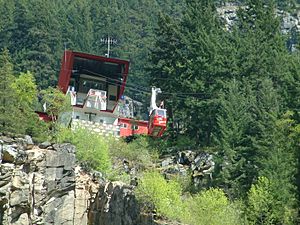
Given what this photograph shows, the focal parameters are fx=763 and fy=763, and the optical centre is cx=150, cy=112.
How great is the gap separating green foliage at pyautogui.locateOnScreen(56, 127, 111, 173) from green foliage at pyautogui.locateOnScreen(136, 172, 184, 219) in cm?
936

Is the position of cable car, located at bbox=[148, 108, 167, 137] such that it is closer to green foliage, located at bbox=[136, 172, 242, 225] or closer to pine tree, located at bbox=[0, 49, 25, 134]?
pine tree, located at bbox=[0, 49, 25, 134]

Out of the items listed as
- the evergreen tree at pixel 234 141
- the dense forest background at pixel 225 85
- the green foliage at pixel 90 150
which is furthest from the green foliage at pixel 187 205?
the green foliage at pixel 90 150

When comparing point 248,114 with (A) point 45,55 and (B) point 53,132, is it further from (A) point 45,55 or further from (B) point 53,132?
(A) point 45,55

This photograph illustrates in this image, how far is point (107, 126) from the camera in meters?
65.8

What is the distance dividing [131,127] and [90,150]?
15.6 metres

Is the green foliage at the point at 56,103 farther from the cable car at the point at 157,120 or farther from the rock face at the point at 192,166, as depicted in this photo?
the rock face at the point at 192,166

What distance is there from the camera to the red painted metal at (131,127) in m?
68.8

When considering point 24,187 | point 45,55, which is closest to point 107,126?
point 24,187

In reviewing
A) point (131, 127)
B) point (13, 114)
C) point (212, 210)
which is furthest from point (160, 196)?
point (131, 127)

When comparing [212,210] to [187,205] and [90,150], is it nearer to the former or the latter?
[187,205]

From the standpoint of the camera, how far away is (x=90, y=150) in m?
54.4

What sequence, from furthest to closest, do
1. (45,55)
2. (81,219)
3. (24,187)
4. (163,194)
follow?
(45,55) < (81,219) < (24,187) < (163,194)

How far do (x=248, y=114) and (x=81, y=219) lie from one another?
14.4 metres

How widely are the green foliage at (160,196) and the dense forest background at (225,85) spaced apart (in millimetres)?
4470
